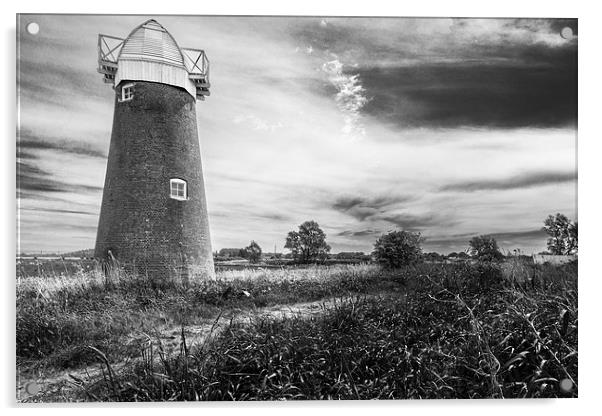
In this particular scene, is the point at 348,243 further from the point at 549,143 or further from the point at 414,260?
the point at 549,143

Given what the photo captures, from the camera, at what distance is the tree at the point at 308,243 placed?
468 cm

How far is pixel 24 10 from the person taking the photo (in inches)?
175

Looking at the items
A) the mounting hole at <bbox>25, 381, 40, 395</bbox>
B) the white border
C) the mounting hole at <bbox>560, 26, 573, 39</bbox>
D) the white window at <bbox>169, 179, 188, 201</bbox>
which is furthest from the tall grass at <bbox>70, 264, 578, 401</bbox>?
the mounting hole at <bbox>560, 26, 573, 39</bbox>

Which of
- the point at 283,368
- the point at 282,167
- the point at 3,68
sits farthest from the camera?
the point at 282,167

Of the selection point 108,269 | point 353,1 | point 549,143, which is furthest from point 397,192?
point 108,269

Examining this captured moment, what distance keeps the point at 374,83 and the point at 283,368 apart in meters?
3.11

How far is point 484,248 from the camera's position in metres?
4.73

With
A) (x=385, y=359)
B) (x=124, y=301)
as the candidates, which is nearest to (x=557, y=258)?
(x=385, y=359)

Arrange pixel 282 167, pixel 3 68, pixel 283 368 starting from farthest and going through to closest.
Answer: pixel 282 167, pixel 3 68, pixel 283 368

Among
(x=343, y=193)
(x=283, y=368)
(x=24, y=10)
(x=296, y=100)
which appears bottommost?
(x=283, y=368)

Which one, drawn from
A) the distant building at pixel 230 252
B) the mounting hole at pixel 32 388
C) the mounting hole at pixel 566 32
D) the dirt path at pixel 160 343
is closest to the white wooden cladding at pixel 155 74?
the distant building at pixel 230 252

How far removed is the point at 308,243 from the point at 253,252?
62 cm

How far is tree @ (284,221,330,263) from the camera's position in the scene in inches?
184

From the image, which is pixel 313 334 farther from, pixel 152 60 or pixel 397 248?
pixel 152 60
